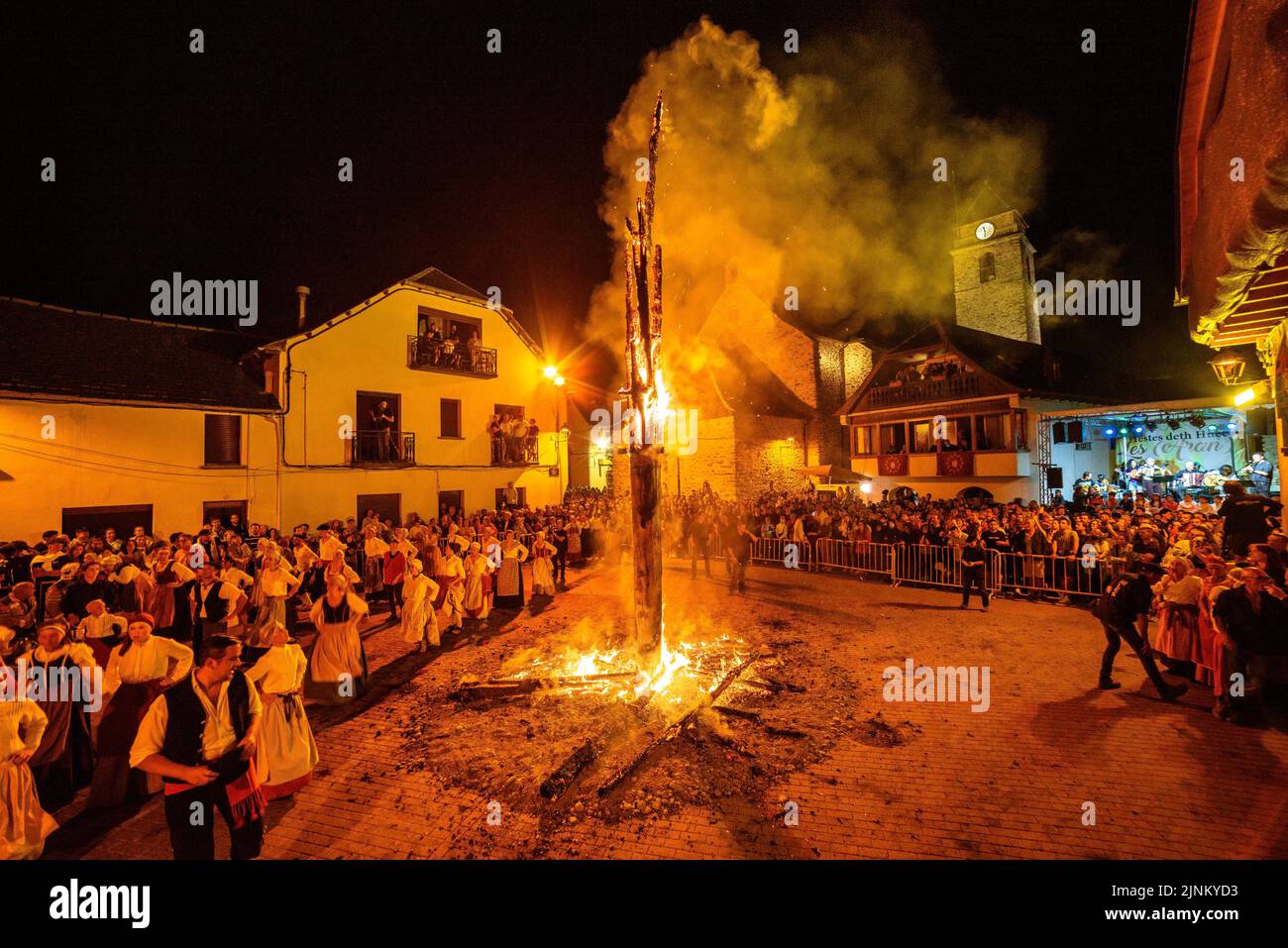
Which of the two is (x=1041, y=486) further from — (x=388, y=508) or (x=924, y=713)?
(x=388, y=508)

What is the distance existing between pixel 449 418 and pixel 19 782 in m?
18.9

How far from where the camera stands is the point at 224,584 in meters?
8.45

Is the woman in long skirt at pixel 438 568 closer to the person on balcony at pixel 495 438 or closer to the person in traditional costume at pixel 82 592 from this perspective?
the person in traditional costume at pixel 82 592

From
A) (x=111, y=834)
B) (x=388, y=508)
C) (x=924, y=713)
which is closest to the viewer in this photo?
(x=111, y=834)

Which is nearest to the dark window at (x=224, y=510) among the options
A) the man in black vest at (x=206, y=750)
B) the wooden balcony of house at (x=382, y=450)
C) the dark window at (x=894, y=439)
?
the wooden balcony of house at (x=382, y=450)

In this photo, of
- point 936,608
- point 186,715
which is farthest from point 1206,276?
point 936,608

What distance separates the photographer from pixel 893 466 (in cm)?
2572

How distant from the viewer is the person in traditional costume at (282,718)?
468 centimetres

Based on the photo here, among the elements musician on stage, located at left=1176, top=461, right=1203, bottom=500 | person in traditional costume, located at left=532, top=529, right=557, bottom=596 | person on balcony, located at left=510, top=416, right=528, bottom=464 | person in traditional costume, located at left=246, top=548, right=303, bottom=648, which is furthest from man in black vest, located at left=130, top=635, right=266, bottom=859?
musician on stage, located at left=1176, top=461, right=1203, bottom=500

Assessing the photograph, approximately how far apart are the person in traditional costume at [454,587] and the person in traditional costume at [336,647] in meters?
2.99

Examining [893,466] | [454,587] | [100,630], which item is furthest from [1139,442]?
[100,630]

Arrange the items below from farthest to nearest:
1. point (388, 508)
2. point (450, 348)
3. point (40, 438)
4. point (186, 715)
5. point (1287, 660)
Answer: point (450, 348) < point (388, 508) < point (40, 438) < point (1287, 660) < point (186, 715)

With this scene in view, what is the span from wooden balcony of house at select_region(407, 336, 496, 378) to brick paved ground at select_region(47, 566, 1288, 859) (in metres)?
16.1

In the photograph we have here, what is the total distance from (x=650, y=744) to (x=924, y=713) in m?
3.32
